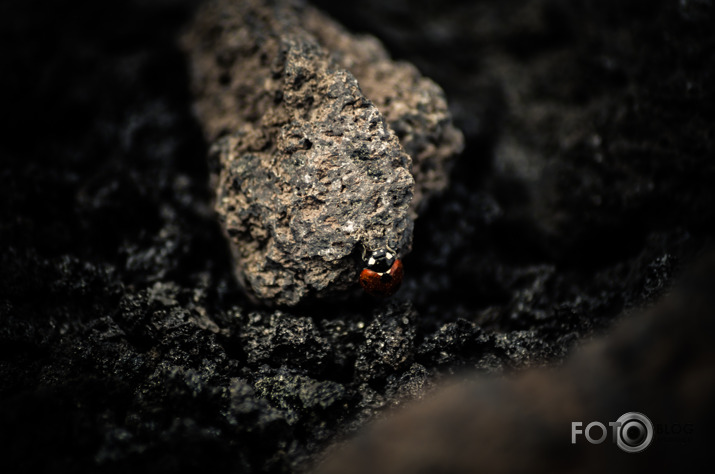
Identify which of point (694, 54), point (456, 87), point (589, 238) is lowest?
point (589, 238)

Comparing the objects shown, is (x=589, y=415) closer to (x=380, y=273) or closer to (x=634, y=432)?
(x=634, y=432)

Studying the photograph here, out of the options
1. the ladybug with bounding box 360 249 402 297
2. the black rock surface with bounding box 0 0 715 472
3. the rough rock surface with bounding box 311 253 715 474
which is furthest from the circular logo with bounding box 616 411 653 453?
the ladybug with bounding box 360 249 402 297

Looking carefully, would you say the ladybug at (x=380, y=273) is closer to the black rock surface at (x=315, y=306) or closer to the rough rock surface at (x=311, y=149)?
the rough rock surface at (x=311, y=149)

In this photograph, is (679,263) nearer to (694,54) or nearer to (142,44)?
(694,54)

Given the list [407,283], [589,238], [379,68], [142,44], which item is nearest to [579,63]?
[589,238]

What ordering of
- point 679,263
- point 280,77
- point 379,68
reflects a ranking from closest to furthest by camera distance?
point 679,263 < point 280,77 < point 379,68

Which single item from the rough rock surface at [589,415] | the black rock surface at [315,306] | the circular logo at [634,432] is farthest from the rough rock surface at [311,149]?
the circular logo at [634,432]

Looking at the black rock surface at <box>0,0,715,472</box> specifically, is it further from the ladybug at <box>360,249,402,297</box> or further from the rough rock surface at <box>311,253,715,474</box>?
the rough rock surface at <box>311,253,715,474</box>

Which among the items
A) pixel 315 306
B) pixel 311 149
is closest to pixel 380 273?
pixel 315 306
